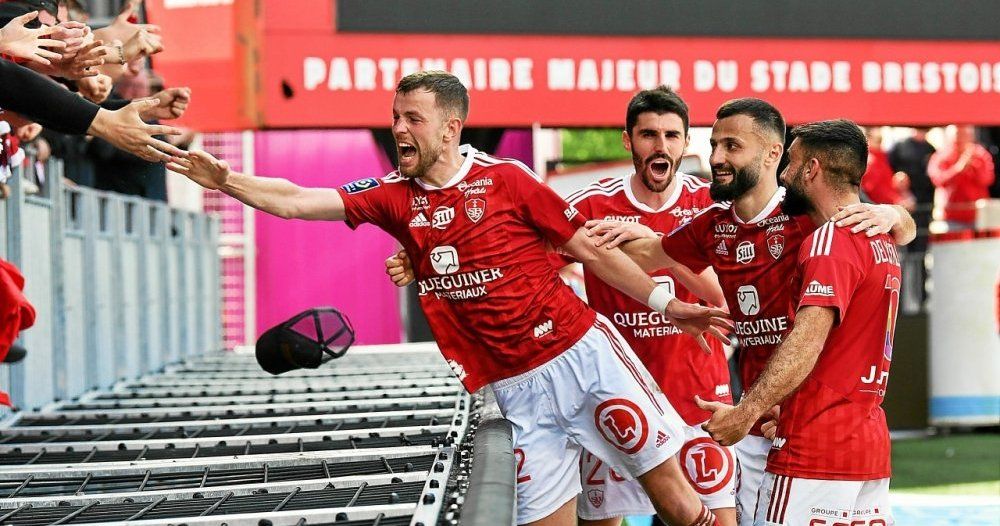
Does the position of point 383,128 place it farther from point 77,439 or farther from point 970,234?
point 970,234

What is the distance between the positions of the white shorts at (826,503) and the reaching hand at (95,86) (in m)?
3.14

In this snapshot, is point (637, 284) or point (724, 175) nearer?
point (724, 175)

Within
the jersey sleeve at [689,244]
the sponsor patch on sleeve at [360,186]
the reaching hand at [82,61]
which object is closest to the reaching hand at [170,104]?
the reaching hand at [82,61]

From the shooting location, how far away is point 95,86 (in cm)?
541

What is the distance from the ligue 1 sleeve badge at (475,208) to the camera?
4.66m

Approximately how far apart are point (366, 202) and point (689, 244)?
1206 mm

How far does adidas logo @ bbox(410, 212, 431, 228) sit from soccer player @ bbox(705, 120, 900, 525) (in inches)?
51.9

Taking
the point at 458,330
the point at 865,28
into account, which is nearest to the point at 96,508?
the point at 458,330

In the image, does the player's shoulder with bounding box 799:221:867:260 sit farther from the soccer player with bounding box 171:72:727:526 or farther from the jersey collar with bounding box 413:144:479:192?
the jersey collar with bounding box 413:144:479:192

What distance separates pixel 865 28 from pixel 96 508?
6776 mm

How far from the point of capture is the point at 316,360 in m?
6.04

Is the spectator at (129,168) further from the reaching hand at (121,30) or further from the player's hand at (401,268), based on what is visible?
the player's hand at (401,268)

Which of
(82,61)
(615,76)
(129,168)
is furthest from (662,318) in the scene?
(129,168)

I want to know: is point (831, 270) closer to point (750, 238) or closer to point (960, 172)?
point (750, 238)
